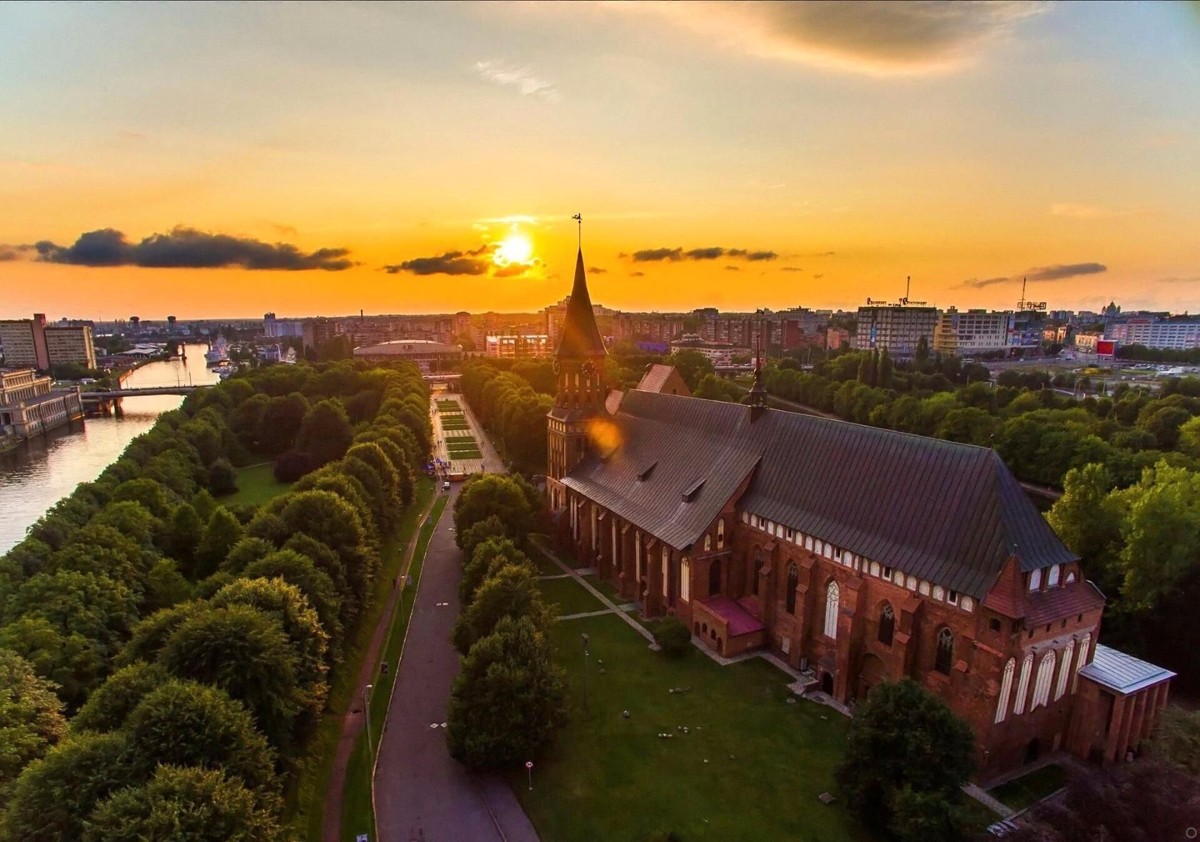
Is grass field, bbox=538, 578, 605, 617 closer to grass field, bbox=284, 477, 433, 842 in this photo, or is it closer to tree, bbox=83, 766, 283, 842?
grass field, bbox=284, 477, 433, 842

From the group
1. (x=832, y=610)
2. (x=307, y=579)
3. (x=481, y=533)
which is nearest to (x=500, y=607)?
(x=307, y=579)

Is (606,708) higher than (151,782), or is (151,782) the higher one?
(151,782)

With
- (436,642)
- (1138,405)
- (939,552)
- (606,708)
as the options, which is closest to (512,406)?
(436,642)

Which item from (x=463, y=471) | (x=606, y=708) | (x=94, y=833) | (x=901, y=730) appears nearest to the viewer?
(x=94, y=833)

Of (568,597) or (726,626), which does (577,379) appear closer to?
(568,597)

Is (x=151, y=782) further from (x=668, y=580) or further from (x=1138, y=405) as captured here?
(x=1138, y=405)

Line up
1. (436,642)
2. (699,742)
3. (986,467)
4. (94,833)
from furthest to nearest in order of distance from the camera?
1. (436,642)
2. (699,742)
3. (986,467)
4. (94,833)

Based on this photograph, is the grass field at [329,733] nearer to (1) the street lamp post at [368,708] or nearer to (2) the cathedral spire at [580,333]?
(1) the street lamp post at [368,708]

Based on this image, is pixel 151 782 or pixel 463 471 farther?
pixel 463 471
